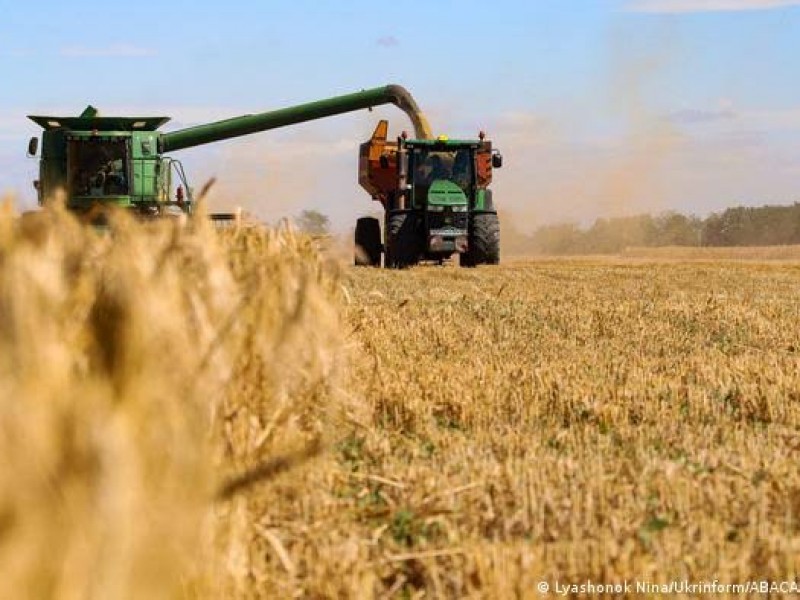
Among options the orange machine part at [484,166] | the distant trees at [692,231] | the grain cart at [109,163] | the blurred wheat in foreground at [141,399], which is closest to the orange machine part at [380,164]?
the orange machine part at [484,166]

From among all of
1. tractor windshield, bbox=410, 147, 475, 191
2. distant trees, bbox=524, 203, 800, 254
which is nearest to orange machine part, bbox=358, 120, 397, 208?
tractor windshield, bbox=410, 147, 475, 191

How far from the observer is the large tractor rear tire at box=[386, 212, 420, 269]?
22.8 m

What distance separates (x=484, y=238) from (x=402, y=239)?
1.51 m

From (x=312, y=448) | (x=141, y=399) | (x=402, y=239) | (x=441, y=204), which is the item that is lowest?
(x=312, y=448)

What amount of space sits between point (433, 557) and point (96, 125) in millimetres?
16536

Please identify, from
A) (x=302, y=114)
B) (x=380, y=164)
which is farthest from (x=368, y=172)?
(x=302, y=114)

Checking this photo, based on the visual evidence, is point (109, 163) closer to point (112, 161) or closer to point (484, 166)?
point (112, 161)

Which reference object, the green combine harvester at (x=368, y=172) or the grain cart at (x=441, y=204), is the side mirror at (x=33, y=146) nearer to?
the green combine harvester at (x=368, y=172)

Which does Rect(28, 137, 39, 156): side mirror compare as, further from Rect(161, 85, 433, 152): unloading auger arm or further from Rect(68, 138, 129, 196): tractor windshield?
Rect(161, 85, 433, 152): unloading auger arm

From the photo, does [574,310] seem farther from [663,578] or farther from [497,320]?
[663,578]

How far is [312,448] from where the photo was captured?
11.1 feet

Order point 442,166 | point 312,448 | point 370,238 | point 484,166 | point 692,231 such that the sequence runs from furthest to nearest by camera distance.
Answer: point 692,231 → point 370,238 → point 484,166 → point 442,166 → point 312,448

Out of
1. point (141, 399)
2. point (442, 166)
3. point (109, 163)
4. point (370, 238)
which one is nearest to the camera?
point (141, 399)

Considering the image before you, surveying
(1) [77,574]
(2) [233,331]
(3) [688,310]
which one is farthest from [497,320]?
(1) [77,574]
